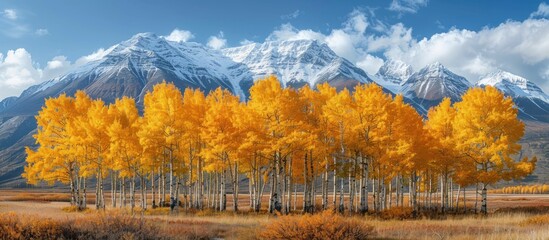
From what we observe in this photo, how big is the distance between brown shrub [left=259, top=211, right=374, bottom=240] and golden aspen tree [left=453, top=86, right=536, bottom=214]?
2076 centimetres

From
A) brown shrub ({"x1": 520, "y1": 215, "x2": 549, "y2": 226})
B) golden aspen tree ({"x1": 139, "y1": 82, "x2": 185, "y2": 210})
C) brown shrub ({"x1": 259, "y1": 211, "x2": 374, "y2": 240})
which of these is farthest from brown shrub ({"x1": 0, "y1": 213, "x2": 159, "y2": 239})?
brown shrub ({"x1": 520, "y1": 215, "x2": 549, "y2": 226})

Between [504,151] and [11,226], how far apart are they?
3067cm

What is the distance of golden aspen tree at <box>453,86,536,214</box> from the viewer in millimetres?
32656

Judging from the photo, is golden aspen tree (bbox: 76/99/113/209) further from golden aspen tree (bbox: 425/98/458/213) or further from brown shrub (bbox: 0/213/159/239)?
golden aspen tree (bbox: 425/98/458/213)

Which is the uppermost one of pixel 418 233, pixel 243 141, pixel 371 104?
pixel 371 104

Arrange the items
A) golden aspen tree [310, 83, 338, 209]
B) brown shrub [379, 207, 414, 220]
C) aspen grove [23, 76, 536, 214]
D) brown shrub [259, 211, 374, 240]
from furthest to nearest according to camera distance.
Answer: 1. golden aspen tree [310, 83, 338, 209]
2. aspen grove [23, 76, 536, 214]
3. brown shrub [379, 207, 414, 220]
4. brown shrub [259, 211, 374, 240]

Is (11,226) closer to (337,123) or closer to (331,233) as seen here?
(331,233)

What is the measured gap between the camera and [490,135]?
1313 inches

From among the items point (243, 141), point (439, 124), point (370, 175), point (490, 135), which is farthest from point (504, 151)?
point (243, 141)

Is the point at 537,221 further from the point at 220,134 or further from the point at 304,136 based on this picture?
the point at 220,134

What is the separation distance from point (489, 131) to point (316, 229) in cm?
2418

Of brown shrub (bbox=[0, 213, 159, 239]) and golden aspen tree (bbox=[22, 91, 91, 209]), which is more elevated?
golden aspen tree (bbox=[22, 91, 91, 209])

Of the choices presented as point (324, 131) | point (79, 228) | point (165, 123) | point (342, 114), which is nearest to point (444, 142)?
point (342, 114)

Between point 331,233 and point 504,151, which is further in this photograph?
point 504,151
